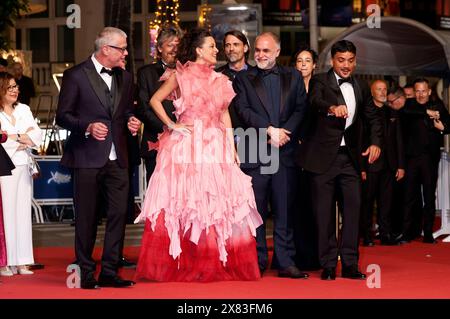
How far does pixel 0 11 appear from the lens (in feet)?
50.5

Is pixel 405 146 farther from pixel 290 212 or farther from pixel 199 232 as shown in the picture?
pixel 199 232

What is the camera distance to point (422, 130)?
1277 cm

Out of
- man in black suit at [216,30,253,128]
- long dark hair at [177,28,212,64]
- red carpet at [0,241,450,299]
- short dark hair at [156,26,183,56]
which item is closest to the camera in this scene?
red carpet at [0,241,450,299]

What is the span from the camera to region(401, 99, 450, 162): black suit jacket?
12797 millimetres

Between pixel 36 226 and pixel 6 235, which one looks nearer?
pixel 6 235

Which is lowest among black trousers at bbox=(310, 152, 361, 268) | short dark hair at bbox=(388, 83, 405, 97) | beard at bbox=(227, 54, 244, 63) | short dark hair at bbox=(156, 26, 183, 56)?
black trousers at bbox=(310, 152, 361, 268)

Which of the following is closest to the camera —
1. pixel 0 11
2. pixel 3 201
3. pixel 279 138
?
pixel 279 138

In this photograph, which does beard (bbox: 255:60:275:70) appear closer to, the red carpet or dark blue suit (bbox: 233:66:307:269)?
dark blue suit (bbox: 233:66:307:269)

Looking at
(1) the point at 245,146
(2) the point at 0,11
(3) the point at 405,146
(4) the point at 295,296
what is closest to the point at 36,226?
(2) the point at 0,11

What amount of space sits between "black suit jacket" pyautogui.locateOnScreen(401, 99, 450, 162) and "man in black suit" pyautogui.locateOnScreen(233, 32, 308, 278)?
13.4ft

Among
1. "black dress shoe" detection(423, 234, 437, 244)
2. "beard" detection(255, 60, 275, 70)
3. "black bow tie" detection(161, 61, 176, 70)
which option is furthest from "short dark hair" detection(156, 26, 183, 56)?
"black dress shoe" detection(423, 234, 437, 244)

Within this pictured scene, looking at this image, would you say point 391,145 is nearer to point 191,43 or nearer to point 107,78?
point 191,43

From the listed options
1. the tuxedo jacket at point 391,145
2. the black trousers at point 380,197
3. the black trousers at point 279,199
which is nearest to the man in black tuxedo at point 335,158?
the black trousers at point 279,199

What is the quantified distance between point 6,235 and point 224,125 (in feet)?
7.80
